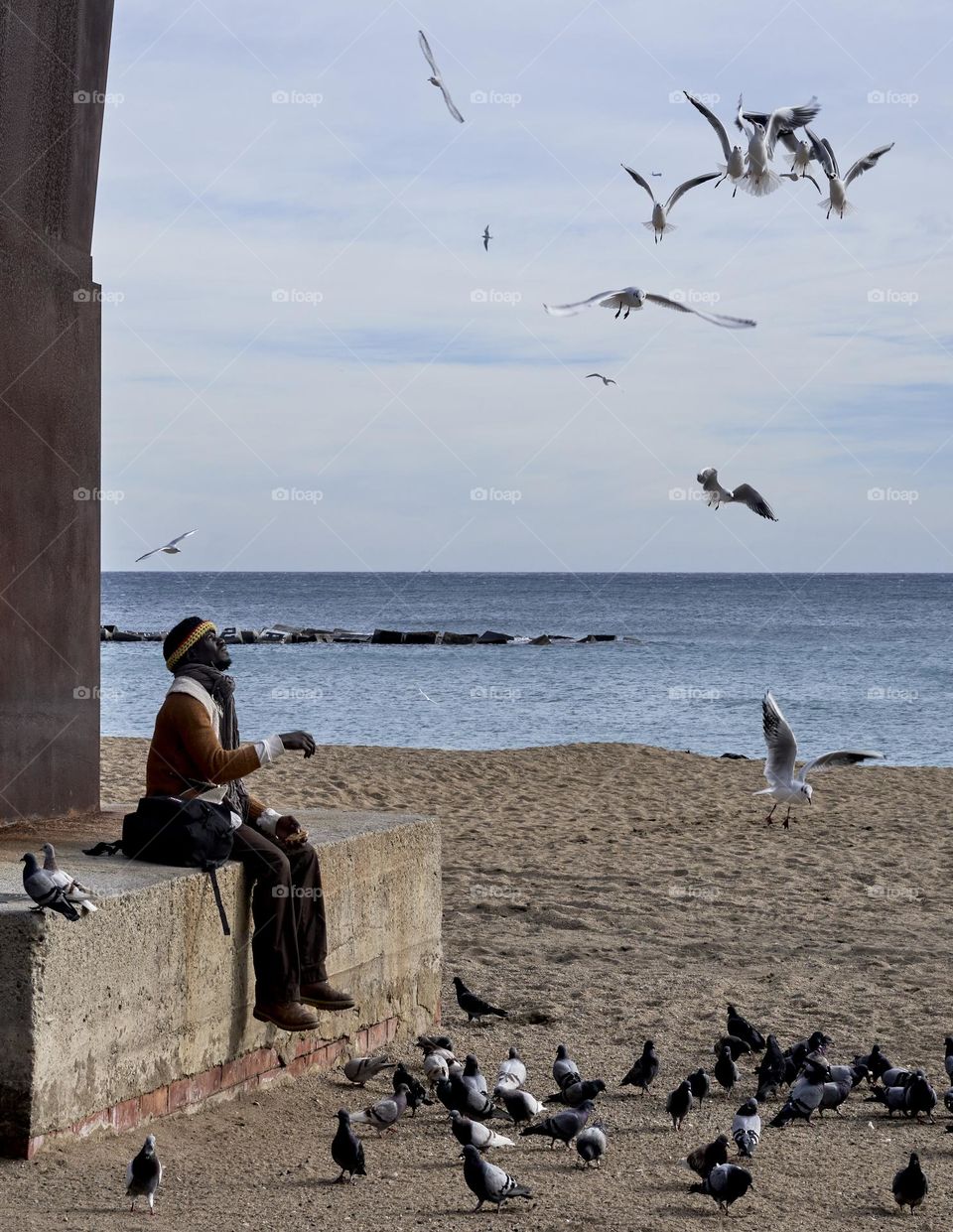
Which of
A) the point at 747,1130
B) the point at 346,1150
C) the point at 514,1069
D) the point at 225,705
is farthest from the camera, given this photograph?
the point at 514,1069

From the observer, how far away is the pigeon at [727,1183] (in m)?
4.66

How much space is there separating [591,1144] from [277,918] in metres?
1.45

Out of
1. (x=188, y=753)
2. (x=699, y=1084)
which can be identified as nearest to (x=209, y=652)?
(x=188, y=753)

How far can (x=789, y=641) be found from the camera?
60344mm

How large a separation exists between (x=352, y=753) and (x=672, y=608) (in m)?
72.6

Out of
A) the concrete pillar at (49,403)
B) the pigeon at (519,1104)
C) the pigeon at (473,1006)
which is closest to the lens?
the pigeon at (519,1104)

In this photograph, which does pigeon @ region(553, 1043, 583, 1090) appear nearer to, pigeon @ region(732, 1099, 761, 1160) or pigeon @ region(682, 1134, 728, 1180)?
pigeon @ region(732, 1099, 761, 1160)

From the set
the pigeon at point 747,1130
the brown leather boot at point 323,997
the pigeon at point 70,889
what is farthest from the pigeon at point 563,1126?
the pigeon at point 70,889

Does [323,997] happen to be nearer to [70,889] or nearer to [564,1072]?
[564,1072]

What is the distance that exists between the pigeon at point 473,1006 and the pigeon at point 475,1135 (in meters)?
1.72

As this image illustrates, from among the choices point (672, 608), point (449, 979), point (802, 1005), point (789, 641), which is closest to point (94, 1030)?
point (449, 979)

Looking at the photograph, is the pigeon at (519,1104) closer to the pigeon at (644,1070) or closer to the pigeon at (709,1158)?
the pigeon at (644,1070)

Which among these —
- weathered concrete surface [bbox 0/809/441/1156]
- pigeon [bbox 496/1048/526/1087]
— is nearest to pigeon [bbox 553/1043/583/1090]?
pigeon [bbox 496/1048/526/1087]

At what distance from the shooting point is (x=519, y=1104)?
5.53 metres
